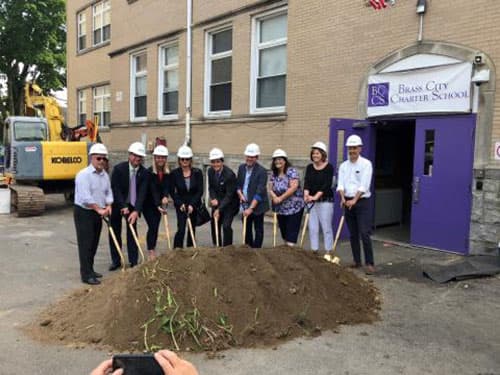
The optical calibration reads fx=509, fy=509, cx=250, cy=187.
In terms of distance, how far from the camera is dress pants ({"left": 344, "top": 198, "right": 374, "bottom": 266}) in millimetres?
7273

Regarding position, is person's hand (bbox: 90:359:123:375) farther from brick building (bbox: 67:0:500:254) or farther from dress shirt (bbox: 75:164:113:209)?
brick building (bbox: 67:0:500:254)

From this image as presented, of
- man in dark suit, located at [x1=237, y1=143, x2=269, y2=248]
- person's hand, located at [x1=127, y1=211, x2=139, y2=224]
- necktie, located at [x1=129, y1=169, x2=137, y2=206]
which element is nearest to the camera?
person's hand, located at [x1=127, y1=211, x2=139, y2=224]

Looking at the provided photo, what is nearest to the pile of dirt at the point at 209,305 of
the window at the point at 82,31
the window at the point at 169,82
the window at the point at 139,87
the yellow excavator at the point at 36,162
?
the yellow excavator at the point at 36,162

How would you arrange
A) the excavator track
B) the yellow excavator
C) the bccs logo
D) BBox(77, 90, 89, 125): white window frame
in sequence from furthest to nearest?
BBox(77, 90, 89, 125): white window frame → the yellow excavator → the excavator track → the bccs logo

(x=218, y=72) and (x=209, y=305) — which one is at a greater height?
(x=218, y=72)

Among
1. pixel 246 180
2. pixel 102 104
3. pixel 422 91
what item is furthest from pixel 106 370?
pixel 102 104

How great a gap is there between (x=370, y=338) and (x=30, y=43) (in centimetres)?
3152

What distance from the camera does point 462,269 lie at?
7000mm

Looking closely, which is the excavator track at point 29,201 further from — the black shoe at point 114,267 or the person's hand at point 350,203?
the person's hand at point 350,203

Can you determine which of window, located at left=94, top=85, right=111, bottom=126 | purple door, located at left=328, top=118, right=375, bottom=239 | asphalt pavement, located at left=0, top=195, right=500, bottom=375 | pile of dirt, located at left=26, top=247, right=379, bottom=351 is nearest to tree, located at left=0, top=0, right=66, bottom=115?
window, located at left=94, top=85, right=111, bottom=126

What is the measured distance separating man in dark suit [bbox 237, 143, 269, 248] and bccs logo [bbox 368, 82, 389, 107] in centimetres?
300

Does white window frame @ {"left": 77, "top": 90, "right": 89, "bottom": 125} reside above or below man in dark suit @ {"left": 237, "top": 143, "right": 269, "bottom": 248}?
above

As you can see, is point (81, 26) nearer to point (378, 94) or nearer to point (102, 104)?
point (102, 104)

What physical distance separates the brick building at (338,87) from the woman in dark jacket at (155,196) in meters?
3.55
